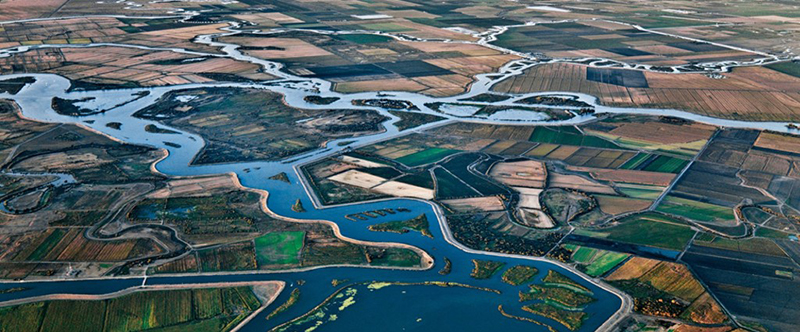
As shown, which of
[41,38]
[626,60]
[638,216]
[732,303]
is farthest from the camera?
[41,38]

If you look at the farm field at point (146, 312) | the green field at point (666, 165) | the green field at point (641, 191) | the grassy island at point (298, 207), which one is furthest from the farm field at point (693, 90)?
the farm field at point (146, 312)

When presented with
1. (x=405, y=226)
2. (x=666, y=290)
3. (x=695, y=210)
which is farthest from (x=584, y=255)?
(x=405, y=226)

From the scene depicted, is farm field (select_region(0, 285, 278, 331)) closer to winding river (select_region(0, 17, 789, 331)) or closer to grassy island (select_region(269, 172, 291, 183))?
winding river (select_region(0, 17, 789, 331))

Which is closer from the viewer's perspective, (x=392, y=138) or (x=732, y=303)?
(x=732, y=303)

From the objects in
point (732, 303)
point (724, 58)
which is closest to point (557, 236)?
point (732, 303)

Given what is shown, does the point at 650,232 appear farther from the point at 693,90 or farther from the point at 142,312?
the point at 693,90

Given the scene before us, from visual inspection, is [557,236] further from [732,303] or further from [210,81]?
[210,81]
